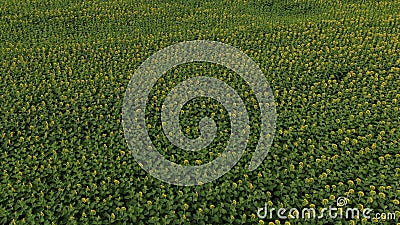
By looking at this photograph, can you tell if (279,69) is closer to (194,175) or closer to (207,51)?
(207,51)

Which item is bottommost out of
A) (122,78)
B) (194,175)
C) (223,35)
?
(194,175)

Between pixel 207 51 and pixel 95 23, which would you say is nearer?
pixel 207 51

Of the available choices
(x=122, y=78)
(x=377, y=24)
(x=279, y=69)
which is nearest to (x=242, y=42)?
(x=279, y=69)

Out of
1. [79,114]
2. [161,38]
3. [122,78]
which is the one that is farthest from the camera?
[161,38]

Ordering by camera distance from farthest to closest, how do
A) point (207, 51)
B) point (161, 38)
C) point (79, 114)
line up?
point (161, 38) → point (207, 51) → point (79, 114)

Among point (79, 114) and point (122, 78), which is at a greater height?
point (122, 78)

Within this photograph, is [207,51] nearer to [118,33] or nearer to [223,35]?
[223,35]

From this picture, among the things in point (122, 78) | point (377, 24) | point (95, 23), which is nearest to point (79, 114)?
point (122, 78)
